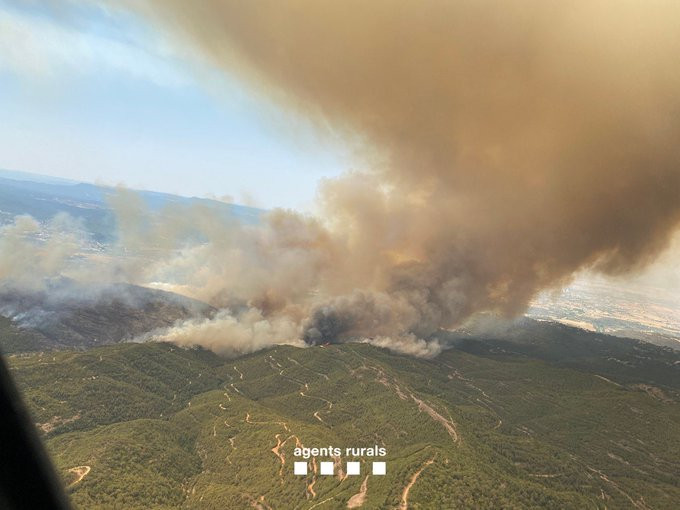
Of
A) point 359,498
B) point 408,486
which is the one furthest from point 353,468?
point 408,486

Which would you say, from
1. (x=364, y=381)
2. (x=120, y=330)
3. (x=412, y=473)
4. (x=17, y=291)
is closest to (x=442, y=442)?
(x=412, y=473)

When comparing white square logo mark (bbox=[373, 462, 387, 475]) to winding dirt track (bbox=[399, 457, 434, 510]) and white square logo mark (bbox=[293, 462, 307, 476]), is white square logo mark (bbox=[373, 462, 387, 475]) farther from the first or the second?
white square logo mark (bbox=[293, 462, 307, 476])

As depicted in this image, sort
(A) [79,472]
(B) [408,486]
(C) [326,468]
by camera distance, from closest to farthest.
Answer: (B) [408,486] → (A) [79,472] → (C) [326,468]

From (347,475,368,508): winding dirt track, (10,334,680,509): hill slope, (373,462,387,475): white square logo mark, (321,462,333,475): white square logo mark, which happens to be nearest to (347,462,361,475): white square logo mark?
(373,462,387,475): white square logo mark

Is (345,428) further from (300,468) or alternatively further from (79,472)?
(79,472)

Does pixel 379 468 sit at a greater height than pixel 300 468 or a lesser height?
greater

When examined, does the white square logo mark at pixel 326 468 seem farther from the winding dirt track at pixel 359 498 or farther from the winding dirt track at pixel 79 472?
the winding dirt track at pixel 79 472
